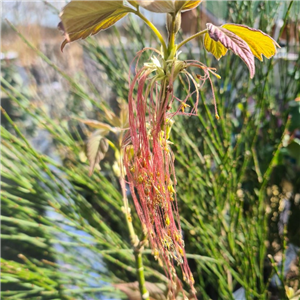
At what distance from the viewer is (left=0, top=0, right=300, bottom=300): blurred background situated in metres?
0.50

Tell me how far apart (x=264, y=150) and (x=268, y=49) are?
469mm

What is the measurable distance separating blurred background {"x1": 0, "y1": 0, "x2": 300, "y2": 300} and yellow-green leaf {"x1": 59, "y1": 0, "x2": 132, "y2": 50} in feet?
0.77

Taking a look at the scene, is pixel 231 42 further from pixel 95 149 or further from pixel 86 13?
pixel 95 149

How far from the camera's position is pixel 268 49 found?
0.22 metres

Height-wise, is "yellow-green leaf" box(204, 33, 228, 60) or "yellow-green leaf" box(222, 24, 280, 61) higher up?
"yellow-green leaf" box(204, 33, 228, 60)

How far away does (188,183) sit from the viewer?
60 cm

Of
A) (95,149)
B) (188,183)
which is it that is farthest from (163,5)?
(188,183)

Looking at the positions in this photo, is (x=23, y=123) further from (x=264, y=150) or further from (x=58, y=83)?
(x=264, y=150)

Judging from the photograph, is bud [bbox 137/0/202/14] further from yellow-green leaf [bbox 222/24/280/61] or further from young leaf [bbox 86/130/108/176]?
young leaf [bbox 86/130/108/176]

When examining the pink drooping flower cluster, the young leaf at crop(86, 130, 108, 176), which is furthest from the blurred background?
the pink drooping flower cluster

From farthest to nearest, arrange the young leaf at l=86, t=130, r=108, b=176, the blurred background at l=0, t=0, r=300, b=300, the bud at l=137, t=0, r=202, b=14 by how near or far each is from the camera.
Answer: the blurred background at l=0, t=0, r=300, b=300, the young leaf at l=86, t=130, r=108, b=176, the bud at l=137, t=0, r=202, b=14

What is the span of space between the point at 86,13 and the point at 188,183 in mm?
449

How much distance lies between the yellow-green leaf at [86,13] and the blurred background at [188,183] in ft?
0.77

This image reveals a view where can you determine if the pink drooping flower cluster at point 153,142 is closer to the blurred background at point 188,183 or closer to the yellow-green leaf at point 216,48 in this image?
the yellow-green leaf at point 216,48
